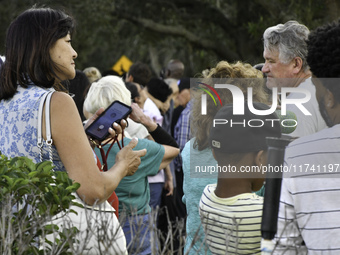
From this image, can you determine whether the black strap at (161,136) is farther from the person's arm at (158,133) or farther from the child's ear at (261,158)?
the child's ear at (261,158)

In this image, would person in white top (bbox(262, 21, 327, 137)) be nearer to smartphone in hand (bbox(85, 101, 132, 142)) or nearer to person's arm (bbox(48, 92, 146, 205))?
smartphone in hand (bbox(85, 101, 132, 142))

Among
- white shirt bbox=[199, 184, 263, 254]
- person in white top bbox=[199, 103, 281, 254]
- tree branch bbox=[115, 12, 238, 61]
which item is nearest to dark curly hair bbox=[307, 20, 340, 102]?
person in white top bbox=[199, 103, 281, 254]

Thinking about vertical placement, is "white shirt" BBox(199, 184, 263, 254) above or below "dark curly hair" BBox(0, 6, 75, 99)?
below

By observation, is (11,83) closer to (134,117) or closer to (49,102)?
(49,102)

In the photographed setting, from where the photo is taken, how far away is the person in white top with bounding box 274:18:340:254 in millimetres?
2600

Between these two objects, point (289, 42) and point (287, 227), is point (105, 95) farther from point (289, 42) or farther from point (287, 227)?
point (287, 227)

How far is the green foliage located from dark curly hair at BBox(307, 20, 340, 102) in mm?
1131

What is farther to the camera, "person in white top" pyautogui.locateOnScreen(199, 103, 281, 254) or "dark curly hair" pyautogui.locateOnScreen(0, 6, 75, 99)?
"dark curly hair" pyautogui.locateOnScreen(0, 6, 75, 99)

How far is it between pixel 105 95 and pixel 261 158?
2.65 m

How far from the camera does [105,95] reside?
551 centimetres

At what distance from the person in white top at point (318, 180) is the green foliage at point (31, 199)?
864 millimetres

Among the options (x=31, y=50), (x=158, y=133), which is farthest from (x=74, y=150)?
(x=158, y=133)

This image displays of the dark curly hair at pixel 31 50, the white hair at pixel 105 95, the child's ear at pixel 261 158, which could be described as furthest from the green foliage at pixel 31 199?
the white hair at pixel 105 95

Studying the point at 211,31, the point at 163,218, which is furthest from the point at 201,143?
the point at 211,31
